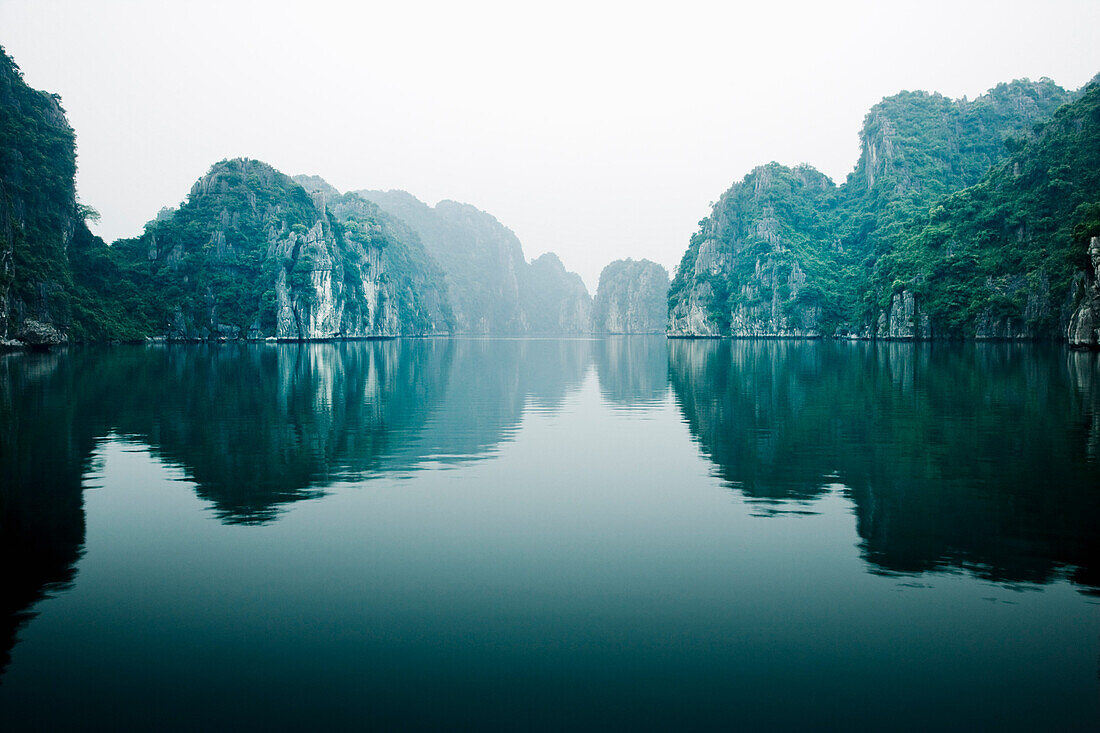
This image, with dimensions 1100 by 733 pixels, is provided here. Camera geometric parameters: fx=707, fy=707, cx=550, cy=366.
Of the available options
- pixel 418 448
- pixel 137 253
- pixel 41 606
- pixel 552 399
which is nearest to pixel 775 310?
pixel 137 253

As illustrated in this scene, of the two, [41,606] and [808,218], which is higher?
[808,218]

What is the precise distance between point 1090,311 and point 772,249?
122202 millimetres

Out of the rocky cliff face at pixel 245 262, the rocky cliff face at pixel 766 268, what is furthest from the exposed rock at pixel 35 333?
the rocky cliff face at pixel 766 268

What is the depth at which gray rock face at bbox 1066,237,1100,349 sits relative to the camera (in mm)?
56438

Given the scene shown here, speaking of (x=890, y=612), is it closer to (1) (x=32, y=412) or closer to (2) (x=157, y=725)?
(2) (x=157, y=725)

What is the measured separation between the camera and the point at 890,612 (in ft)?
24.8

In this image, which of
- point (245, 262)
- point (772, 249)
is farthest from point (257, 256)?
point (772, 249)

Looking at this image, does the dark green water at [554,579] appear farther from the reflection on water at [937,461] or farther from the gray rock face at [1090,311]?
the gray rock face at [1090,311]

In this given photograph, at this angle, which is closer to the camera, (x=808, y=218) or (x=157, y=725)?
(x=157, y=725)

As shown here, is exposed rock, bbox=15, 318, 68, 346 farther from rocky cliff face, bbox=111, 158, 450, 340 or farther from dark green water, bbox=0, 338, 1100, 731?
dark green water, bbox=0, 338, 1100, 731

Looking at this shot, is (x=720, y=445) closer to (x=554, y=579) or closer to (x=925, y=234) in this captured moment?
(x=554, y=579)

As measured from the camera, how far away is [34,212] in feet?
327

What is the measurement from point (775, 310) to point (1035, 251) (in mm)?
79673

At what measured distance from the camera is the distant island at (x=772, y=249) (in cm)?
8838
